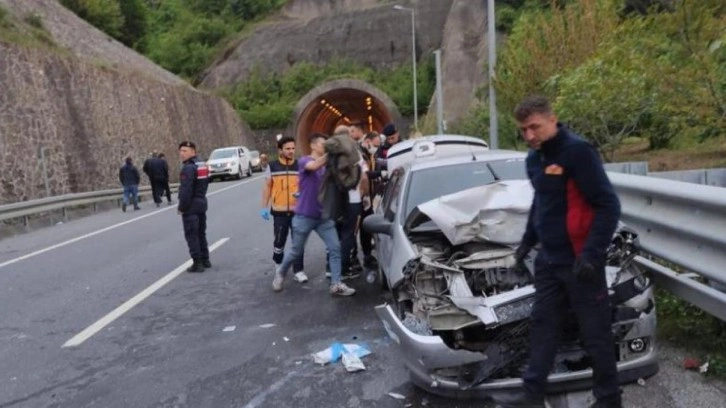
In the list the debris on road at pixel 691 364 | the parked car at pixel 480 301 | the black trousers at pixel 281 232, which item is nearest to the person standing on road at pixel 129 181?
the black trousers at pixel 281 232

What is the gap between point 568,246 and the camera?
3.80m

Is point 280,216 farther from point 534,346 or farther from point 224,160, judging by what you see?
point 224,160

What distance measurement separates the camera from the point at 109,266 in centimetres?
1027

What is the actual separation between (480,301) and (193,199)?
6.10 metres

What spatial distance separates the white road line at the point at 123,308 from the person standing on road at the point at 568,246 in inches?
171

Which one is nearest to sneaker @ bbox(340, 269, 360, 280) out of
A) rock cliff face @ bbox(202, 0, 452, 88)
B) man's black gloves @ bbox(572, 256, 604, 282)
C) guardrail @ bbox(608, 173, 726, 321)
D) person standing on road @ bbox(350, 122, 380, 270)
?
person standing on road @ bbox(350, 122, 380, 270)

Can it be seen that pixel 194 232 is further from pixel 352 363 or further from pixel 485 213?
pixel 485 213

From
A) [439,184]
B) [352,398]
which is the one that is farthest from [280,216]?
[352,398]

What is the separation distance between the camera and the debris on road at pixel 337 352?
546 cm

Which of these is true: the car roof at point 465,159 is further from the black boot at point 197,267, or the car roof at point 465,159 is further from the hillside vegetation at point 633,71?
the hillside vegetation at point 633,71

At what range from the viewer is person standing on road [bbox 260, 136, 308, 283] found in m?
8.45

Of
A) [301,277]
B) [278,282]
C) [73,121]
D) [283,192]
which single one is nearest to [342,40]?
[73,121]

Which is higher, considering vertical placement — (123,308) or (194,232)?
(194,232)

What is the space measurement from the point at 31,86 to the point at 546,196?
75.9 ft
